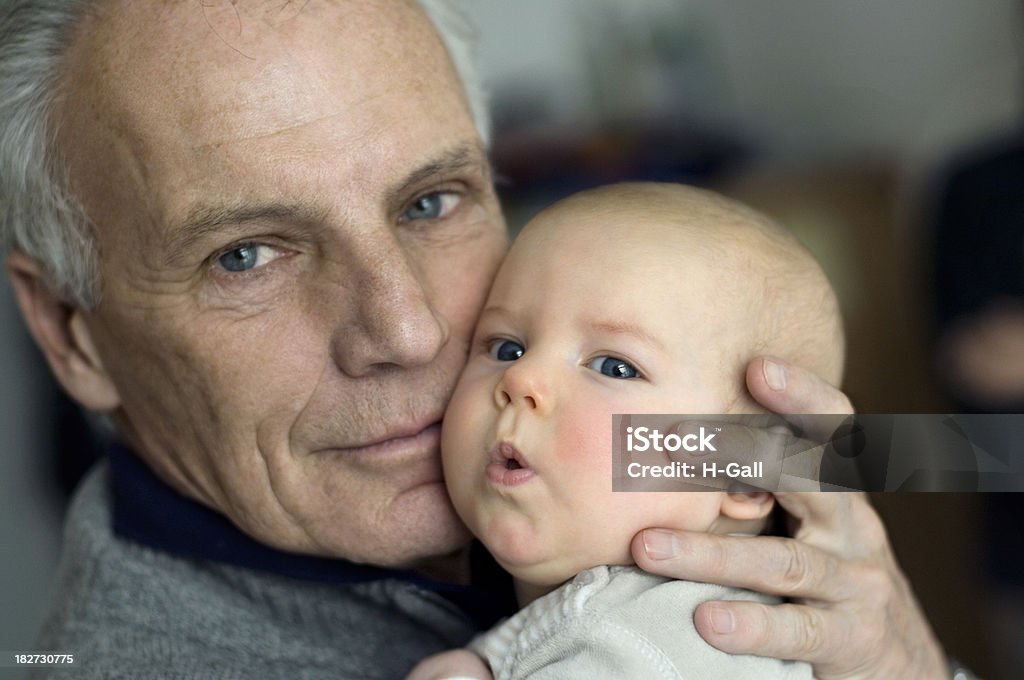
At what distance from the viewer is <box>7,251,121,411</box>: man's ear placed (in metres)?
1.43

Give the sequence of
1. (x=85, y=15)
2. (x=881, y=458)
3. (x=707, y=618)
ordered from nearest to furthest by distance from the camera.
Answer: (x=707, y=618) → (x=85, y=15) → (x=881, y=458)

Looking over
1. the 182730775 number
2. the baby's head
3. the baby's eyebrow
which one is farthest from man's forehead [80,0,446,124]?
the 182730775 number

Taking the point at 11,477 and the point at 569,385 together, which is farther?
the point at 11,477

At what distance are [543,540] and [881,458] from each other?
0.55m

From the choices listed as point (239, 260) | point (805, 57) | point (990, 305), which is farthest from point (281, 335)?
point (805, 57)

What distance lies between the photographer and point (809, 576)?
47.3 inches

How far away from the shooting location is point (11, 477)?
3395mm

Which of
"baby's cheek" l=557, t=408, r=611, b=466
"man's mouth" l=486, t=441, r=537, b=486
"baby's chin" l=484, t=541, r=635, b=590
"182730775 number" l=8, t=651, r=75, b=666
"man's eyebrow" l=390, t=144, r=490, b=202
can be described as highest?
"man's eyebrow" l=390, t=144, r=490, b=202

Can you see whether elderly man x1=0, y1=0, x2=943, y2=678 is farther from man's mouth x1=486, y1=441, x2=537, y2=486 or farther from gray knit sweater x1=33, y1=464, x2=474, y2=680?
man's mouth x1=486, y1=441, x2=537, y2=486

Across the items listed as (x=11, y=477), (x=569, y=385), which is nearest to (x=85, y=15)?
(x=569, y=385)

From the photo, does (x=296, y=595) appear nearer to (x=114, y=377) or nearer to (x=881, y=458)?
(x=114, y=377)

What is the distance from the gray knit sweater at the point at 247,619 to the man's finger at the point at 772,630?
397 millimetres

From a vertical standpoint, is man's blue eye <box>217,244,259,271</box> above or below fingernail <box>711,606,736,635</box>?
above

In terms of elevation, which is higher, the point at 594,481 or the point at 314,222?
the point at 314,222
